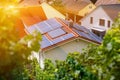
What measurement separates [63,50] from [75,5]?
21640mm

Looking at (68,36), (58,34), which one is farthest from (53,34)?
(68,36)

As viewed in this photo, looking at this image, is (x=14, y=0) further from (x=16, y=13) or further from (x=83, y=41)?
(x=83, y=41)

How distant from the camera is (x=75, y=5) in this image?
4038 centimetres

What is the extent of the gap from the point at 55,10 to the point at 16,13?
2966cm

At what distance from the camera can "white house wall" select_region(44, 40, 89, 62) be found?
19.0 m

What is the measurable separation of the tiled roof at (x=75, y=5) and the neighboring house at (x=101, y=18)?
4145mm

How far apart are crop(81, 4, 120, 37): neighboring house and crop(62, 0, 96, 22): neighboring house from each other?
3391 mm

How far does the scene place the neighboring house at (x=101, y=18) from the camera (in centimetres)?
→ 3325

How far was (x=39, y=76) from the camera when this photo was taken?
45.4ft

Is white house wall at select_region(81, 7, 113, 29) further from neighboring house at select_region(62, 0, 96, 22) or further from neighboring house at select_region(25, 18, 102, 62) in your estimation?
neighboring house at select_region(25, 18, 102, 62)

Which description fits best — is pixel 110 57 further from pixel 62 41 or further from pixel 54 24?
pixel 54 24

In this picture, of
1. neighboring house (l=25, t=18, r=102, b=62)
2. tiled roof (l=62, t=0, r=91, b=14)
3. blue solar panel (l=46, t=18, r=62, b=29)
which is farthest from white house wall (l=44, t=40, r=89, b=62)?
tiled roof (l=62, t=0, r=91, b=14)

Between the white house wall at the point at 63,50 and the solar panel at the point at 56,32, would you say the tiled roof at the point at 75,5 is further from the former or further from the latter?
the white house wall at the point at 63,50

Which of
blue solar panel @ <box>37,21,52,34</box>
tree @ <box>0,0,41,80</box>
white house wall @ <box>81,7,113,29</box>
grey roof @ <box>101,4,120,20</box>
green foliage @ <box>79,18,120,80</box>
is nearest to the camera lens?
tree @ <box>0,0,41,80</box>
